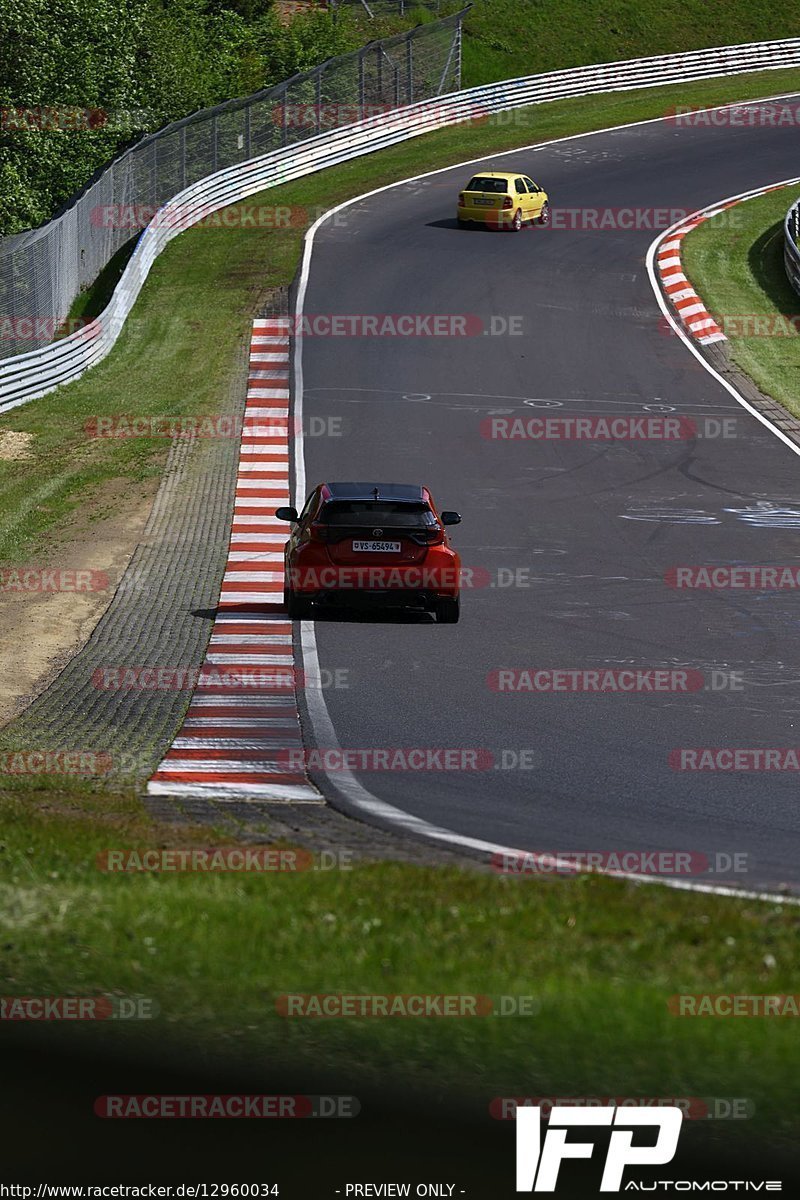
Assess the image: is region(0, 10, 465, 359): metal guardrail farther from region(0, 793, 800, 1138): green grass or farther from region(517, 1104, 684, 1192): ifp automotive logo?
region(517, 1104, 684, 1192): ifp automotive logo

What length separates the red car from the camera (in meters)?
17.0

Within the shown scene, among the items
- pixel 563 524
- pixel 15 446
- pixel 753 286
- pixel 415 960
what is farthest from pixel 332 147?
pixel 415 960

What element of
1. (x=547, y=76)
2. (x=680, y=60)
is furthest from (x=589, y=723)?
(x=680, y=60)

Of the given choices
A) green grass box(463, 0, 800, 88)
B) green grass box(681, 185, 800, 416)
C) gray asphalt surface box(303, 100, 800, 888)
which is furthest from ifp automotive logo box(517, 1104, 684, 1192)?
green grass box(463, 0, 800, 88)

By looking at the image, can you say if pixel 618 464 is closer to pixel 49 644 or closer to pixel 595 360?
pixel 595 360

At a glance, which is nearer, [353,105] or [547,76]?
[353,105]

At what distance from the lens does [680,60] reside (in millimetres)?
Result: 66688

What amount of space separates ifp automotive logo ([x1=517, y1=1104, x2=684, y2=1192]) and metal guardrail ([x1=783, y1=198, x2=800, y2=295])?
36.0 metres

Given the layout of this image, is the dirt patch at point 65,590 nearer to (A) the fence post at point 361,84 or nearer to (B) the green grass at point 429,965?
(B) the green grass at point 429,965

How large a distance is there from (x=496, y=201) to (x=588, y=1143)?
4097cm

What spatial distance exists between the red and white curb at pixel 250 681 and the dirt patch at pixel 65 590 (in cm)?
145

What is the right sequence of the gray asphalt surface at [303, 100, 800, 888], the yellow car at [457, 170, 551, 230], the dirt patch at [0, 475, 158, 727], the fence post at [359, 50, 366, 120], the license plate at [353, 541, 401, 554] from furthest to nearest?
the fence post at [359, 50, 366, 120], the yellow car at [457, 170, 551, 230], the license plate at [353, 541, 401, 554], the dirt patch at [0, 475, 158, 727], the gray asphalt surface at [303, 100, 800, 888]

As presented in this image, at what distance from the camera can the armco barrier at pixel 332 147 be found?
3180 cm

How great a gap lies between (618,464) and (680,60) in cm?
4506
